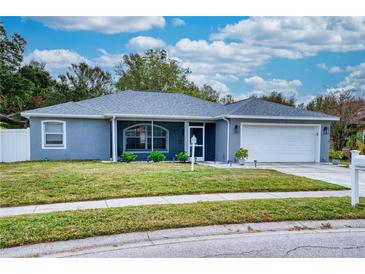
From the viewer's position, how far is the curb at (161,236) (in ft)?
12.6

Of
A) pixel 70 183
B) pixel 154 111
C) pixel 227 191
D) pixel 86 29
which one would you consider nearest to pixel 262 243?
pixel 227 191

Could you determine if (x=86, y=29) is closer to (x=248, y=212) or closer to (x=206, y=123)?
(x=248, y=212)

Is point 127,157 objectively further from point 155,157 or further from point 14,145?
point 14,145

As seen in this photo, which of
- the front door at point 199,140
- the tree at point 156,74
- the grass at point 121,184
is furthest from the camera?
→ the tree at point 156,74

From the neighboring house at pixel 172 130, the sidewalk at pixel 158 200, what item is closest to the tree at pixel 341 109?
the neighboring house at pixel 172 130

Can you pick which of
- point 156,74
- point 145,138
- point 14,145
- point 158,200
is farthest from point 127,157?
point 156,74

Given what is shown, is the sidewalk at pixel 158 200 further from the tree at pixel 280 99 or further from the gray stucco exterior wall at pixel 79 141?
the tree at pixel 280 99

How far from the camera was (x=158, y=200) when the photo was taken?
6.39m

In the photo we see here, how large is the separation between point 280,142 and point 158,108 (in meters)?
6.60

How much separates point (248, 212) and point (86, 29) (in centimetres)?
669

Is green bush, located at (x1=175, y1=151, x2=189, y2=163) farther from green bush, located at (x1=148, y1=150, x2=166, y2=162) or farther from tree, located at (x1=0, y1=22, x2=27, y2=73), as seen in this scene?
tree, located at (x1=0, y1=22, x2=27, y2=73)

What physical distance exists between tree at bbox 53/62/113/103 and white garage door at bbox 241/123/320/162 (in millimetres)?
21199

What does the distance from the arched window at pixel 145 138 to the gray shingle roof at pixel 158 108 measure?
117cm

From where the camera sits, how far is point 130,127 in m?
15.8
